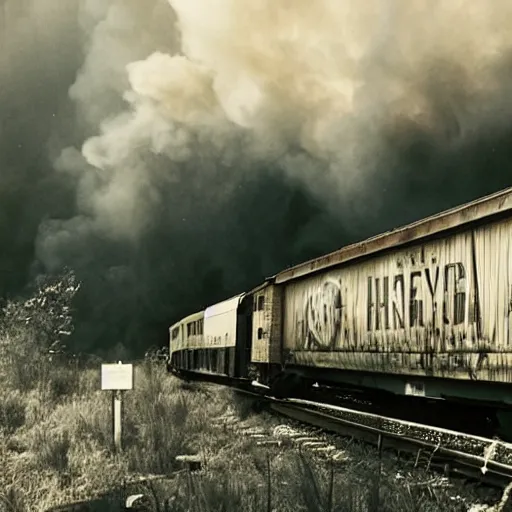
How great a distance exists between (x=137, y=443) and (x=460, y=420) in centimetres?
431

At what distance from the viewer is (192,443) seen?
9109 millimetres

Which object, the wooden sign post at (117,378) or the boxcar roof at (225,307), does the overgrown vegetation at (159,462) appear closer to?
the wooden sign post at (117,378)

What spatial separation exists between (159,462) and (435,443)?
2.88m

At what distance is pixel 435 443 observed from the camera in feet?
25.7

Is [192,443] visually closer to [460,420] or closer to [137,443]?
[137,443]

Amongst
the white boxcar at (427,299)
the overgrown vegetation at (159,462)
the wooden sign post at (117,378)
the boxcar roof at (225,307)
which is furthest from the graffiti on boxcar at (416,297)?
the boxcar roof at (225,307)

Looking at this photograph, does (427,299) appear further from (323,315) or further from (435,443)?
(323,315)

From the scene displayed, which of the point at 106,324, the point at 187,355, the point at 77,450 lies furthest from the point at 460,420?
the point at 106,324

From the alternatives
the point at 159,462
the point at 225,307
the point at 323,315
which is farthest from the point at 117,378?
the point at 225,307

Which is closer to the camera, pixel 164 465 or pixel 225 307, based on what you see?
pixel 164 465

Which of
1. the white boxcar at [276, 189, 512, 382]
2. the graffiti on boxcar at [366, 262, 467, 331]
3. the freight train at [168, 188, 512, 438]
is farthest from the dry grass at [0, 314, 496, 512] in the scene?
the graffiti on boxcar at [366, 262, 467, 331]

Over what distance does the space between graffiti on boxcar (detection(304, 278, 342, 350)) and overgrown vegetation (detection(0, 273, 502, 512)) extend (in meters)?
2.18

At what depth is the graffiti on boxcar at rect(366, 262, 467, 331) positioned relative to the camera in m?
7.98

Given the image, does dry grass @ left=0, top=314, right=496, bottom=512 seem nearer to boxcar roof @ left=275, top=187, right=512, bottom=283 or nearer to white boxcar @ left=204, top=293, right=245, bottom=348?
boxcar roof @ left=275, top=187, right=512, bottom=283
